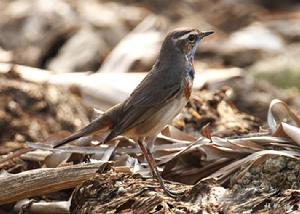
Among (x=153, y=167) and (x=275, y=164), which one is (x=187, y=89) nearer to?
(x=153, y=167)

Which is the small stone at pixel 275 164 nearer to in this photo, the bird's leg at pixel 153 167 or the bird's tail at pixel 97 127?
the bird's leg at pixel 153 167

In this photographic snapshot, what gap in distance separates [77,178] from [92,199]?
1.31ft

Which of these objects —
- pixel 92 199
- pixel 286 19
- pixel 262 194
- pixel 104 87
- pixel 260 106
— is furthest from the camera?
pixel 286 19

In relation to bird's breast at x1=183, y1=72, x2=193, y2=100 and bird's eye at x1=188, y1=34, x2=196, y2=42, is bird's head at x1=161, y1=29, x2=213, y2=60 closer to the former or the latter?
bird's eye at x1=188, y1=34, x2=196, y2=42

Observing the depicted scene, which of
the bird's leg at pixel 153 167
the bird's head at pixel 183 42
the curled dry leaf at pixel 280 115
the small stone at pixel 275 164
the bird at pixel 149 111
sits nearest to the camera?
the bird's leg at pixel 153 167

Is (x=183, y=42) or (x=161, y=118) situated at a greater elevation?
(x=183, y=42)

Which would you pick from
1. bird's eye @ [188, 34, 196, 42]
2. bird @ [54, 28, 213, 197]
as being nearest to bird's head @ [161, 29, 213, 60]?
bird's eye @ [188, 34, 196, 42]

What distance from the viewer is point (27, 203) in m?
7.49

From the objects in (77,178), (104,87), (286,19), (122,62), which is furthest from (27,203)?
(286,19)

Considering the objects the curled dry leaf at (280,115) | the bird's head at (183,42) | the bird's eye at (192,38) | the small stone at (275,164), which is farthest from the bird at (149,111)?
the small stone at (275,164)

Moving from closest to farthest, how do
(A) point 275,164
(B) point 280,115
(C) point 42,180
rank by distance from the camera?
(A) point 275,164 → (C) point 42,180 → (B) point 280,115

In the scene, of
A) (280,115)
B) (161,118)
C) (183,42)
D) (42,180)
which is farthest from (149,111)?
(280,115)

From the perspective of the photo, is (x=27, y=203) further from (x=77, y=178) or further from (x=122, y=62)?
(x=122, y=62)

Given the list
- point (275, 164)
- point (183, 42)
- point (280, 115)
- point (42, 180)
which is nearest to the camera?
point (275, 164)
